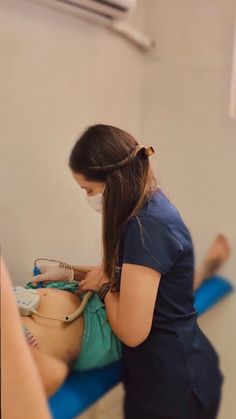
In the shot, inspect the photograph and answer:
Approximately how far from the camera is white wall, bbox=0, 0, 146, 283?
992 millimetres

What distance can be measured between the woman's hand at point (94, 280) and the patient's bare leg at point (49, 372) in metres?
0.36

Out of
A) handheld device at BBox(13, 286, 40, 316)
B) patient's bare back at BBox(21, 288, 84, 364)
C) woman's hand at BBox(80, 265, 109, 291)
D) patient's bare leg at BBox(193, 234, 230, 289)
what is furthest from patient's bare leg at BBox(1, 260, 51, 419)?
patient's bare leg at BBox(193, 234, 230, 289)

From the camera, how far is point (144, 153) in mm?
871

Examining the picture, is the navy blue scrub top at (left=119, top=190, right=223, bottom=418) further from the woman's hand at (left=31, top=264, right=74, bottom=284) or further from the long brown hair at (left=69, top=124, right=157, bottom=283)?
the woman's hand at (left=31, top=264, right=74, bottom=284)

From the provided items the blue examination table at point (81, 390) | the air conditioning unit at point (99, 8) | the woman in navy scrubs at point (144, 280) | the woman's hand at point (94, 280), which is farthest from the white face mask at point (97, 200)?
the air conditioning unit at point (99, 8)

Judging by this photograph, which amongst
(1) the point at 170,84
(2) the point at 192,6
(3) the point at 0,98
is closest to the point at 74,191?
(3) the point at 0,98

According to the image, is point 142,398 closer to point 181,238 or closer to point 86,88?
point 181,238

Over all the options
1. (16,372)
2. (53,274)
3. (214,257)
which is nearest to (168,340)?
(53,274)

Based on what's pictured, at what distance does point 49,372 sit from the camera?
0.52 metres

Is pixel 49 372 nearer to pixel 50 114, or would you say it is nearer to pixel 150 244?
pixel 150 244

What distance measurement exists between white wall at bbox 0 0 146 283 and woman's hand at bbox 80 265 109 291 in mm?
127

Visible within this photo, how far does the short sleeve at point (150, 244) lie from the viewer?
0.82 metres

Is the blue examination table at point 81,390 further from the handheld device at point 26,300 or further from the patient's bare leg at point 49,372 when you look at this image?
the handheld device at point 26,300

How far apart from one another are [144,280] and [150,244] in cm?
6
